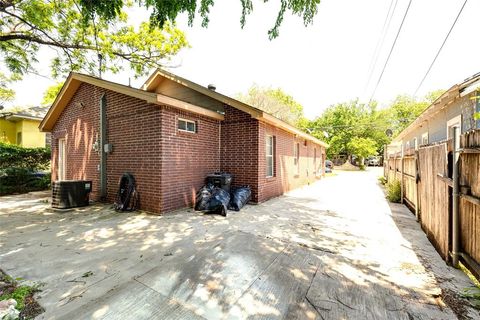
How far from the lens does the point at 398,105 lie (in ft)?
138

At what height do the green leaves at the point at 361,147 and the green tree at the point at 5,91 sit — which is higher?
the green tree at the point at 5,91

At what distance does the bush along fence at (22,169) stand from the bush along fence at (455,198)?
1508 centimetres

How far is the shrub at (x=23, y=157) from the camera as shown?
33.6 feet

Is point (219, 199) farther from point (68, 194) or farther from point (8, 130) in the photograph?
point (8, 130)

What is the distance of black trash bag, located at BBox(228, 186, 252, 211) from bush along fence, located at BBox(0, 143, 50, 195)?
10.6 meters

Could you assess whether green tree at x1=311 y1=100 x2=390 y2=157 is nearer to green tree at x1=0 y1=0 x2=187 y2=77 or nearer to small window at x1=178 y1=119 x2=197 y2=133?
green tree at x1=0 y1=0 x2=187 y2=77

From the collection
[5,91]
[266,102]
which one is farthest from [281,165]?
[5,91]

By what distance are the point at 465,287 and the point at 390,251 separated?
111 cm

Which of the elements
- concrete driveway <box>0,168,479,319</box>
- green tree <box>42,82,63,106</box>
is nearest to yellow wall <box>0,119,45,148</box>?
green tree <box>42,82,63,106</box>

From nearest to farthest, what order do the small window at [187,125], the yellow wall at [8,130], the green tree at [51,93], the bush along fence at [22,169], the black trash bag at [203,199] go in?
the black trash bag at [203,199] < the small window at [187,125] < the bush along fence at [22,169] < the yellow wall at [8,130] < the green tree at [51,93]

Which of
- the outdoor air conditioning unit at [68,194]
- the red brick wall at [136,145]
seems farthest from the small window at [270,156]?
the outdoor air conditioning unit at [68,194]

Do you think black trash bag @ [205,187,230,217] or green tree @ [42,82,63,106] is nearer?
black trash bag @ [205,187,230,217]

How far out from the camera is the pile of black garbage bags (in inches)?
237

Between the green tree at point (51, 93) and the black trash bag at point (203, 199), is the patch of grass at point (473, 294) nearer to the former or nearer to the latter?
the black trash bag at point (203, 199)
